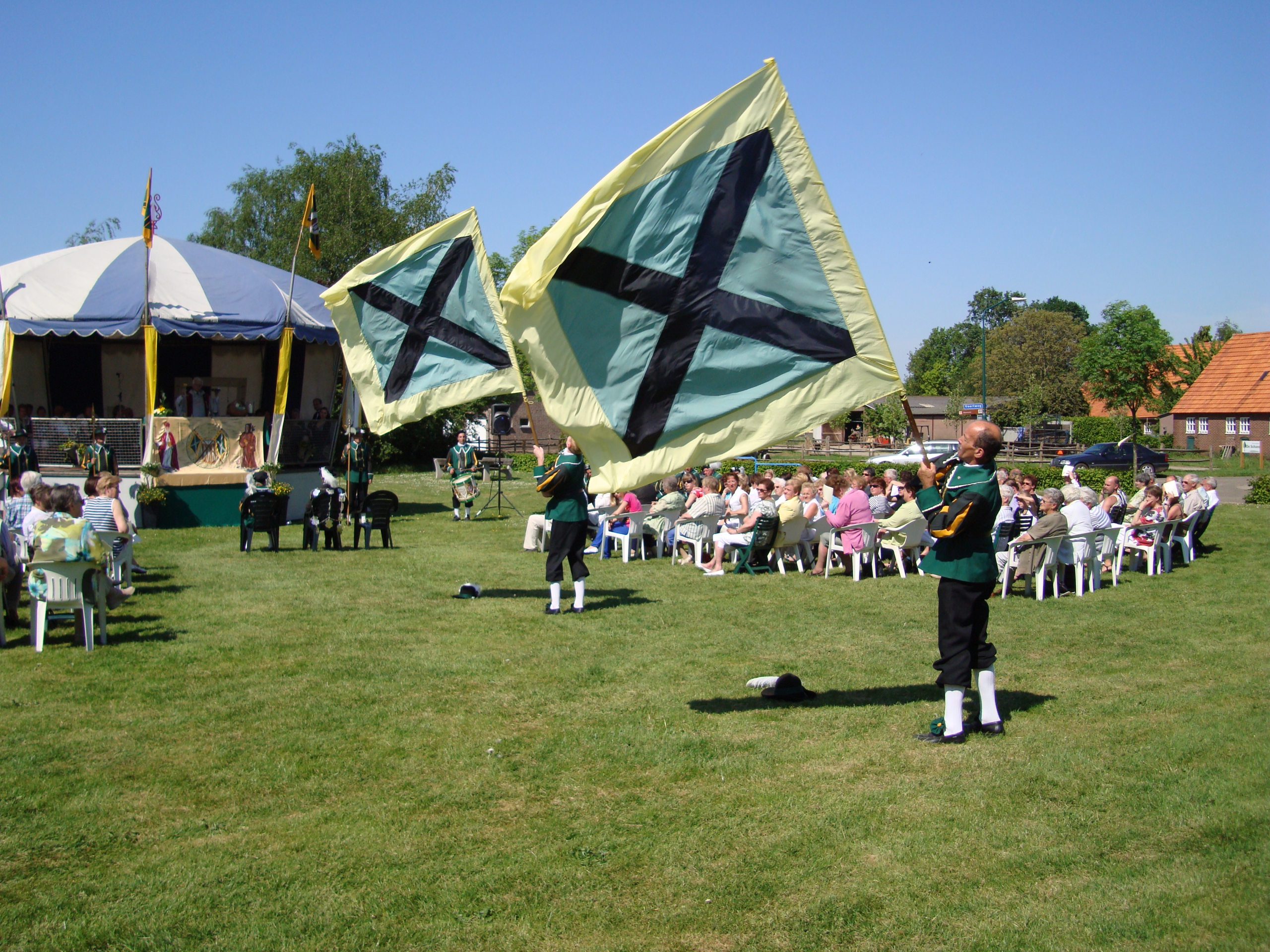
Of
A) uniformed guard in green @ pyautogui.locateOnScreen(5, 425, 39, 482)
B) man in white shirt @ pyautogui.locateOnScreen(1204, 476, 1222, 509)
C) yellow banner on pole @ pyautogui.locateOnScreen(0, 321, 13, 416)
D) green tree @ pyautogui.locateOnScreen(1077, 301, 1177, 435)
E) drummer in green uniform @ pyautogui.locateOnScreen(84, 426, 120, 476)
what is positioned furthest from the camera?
green tree @ pyautogui.locateOnScreen(1077, 301, 1177, 435)

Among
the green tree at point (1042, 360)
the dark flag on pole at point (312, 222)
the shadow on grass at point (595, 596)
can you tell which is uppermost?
the green tree at point (1042, 360)

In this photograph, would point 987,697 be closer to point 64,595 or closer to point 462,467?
point 64,595

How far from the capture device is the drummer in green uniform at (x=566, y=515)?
10016 mm

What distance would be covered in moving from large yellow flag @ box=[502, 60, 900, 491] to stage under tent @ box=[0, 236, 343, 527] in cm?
1575

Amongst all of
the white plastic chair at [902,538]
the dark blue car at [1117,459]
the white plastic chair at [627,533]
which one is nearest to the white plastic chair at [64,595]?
the white plastic chair at [627,533]

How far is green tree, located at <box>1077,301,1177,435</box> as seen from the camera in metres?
49.5

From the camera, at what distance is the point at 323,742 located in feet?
20.6

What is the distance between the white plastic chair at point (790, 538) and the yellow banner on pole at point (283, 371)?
11.7 metres

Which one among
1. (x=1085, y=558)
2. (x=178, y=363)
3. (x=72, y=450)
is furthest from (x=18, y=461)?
(x=1085, y=558)

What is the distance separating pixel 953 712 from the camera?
6.04 meters

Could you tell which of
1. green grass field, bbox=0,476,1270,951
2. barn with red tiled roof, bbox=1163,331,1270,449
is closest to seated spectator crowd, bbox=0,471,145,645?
green grass field, bbox=0,476,1270,951

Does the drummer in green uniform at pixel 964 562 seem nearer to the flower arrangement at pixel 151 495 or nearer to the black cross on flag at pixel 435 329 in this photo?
the black cross on flag at pixel 435 329

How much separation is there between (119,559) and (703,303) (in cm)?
825

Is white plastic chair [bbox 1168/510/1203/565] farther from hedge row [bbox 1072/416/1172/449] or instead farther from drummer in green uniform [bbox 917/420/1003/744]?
hedge row [bbox 1072/416/1172/449]
